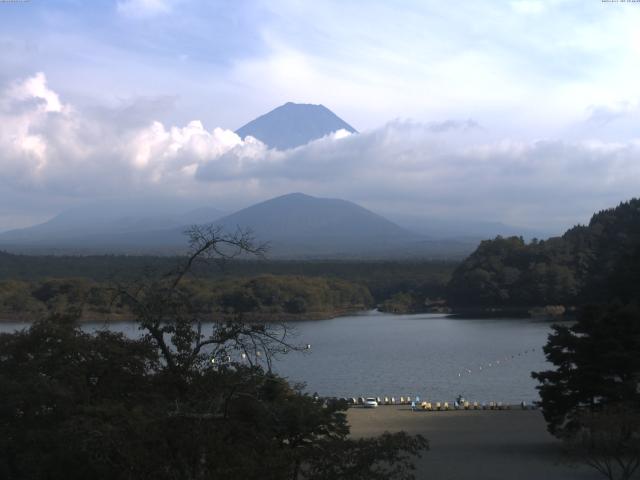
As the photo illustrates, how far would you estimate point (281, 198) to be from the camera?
16950cm

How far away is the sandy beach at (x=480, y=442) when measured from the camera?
950 centimetres

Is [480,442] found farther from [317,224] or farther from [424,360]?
[317,224]

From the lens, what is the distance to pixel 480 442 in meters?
11.9

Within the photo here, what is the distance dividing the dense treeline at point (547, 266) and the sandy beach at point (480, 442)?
24.3 m

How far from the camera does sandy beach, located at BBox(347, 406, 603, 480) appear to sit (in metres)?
9.50

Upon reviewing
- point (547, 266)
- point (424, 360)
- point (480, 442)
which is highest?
point (547, 266)

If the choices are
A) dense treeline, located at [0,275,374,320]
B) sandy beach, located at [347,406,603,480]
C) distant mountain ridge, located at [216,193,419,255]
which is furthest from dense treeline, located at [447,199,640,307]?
distant mountain ridge, located at [216,193,419,255]

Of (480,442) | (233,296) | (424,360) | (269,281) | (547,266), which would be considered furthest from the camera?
(547,266)

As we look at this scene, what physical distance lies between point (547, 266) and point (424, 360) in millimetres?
19437

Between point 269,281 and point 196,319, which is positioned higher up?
point 196,319

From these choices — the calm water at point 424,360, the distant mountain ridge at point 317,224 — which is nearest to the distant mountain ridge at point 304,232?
the distant mountain ridge at point 317,224

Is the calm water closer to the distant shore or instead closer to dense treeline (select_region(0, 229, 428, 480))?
the distant shore

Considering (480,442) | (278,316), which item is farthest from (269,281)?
(480,442)

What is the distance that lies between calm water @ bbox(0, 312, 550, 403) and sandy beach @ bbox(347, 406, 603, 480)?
3.03 metres
